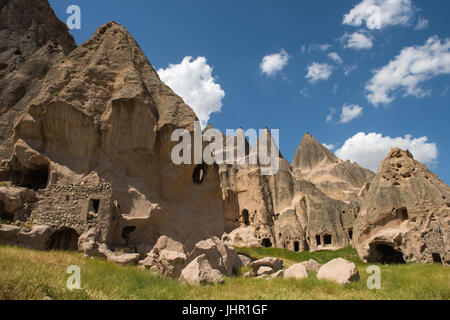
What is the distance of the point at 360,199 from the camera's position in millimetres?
41906

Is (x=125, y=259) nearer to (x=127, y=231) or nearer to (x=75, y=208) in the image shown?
(x=75, y=208)

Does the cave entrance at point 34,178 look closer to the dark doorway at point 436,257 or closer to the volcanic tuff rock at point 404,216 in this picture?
the volcanic tuff rock at point 404,216

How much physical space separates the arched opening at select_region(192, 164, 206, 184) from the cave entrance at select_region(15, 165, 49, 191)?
7624 mm

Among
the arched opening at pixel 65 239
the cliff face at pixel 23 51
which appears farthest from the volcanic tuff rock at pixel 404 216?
the cliff face at pixel 23 51

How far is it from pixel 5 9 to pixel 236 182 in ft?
88.7

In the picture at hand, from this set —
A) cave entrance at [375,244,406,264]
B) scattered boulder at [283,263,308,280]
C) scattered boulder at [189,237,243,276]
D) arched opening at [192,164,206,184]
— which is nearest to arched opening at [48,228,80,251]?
scattered boulder at [189,237,243,276]

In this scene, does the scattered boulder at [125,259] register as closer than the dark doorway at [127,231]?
Yes

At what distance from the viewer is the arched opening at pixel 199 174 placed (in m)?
18.4

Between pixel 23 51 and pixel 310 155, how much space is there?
48.0m

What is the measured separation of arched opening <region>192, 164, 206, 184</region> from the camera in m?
18.4

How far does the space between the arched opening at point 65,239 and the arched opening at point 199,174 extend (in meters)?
7.13

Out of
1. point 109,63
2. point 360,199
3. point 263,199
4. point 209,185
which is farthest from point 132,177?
point 360,199

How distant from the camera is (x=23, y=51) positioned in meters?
25.8
